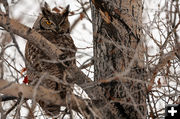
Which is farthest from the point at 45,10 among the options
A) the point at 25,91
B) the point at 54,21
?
the point at 25,91

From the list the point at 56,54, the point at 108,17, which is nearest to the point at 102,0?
the point at 108,17

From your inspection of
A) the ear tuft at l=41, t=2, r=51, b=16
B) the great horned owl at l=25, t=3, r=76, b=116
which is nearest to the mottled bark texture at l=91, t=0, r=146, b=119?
the great horned owl at l=25, t=3, r=76, b=116

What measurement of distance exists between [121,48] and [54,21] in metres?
1.24

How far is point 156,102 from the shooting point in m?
3.04

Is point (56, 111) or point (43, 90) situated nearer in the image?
point (43, 90)

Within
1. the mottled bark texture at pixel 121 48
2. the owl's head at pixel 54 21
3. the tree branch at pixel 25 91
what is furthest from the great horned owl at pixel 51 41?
the tree branch at pixel 25 91

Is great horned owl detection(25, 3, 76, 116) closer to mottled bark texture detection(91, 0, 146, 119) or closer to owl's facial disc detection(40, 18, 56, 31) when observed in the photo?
owl's facial disc detection(40, 18, 56, 31)

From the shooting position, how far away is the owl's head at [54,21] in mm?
3896

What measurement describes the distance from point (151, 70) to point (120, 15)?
885mm

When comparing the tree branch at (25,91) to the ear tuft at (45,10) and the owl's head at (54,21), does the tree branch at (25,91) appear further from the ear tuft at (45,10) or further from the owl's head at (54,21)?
the ear tuft at (45,10)

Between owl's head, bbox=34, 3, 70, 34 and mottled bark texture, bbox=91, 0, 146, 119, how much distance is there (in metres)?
0.70

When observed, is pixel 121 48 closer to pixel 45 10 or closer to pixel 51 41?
pixel 51 41

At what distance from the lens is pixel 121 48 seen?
3029mm

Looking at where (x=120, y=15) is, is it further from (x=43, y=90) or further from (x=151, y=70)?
(x=43, y=90)
